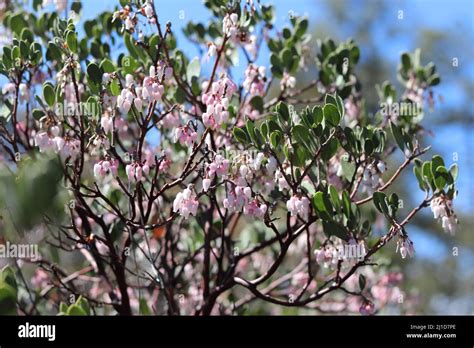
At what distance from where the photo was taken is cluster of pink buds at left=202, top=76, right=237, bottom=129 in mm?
2855

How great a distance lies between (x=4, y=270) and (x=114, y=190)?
629 millimetres

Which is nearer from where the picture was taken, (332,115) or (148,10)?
(332,115)

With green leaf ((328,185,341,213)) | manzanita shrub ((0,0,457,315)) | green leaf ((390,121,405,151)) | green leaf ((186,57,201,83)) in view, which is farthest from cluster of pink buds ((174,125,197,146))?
green leaf ((390,121,405,151))

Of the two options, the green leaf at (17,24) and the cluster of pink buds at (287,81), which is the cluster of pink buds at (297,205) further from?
the green leaf at (17,24)

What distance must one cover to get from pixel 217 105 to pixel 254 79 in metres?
0.66

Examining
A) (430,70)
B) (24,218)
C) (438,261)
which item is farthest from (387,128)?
(438,261)

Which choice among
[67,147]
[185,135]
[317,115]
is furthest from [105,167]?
[317,115]

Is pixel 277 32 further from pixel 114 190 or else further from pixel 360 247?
pixel 360 247

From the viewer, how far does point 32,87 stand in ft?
11.2

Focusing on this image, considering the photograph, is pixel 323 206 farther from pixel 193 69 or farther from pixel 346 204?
pixel 193 69

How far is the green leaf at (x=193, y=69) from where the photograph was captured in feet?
11.6

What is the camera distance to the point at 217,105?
2871mm

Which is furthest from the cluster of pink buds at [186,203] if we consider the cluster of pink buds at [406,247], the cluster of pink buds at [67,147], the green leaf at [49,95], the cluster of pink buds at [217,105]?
the cluster of pink buds at [406,247]

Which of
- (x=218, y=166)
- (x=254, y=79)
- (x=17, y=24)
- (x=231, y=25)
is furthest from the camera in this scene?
(x=17, y=24)
